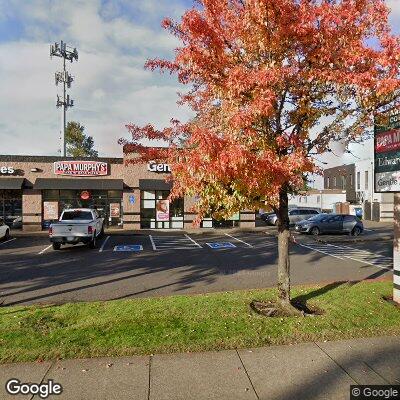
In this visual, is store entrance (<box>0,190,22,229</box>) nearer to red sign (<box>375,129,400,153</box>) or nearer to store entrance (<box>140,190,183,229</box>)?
store entrance (<box>140,190,183,229</box>)

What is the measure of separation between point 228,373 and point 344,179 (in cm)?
4854

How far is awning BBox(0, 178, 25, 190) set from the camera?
2367 centimetres

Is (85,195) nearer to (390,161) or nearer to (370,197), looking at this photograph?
(390,161)

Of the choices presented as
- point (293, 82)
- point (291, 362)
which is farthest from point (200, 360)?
point (293, 82)

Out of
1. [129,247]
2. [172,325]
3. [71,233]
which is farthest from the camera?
[129,247]

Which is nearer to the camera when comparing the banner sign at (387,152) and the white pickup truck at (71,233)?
the banner sign at (387,152)

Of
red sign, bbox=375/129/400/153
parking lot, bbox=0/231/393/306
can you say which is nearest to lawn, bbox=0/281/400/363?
parking lot, bbox=0/231/393/306

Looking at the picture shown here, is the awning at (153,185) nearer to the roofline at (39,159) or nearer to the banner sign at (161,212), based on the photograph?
the banner sign at (161,212)

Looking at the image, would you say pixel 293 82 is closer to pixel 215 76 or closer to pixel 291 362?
pixel 215 76

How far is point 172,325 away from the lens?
5.86 metres

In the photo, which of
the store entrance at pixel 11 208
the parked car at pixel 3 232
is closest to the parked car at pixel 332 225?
the parked car at pixel 3 232

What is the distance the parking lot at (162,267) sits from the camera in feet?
29.9

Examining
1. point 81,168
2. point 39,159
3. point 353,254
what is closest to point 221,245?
point 353,254

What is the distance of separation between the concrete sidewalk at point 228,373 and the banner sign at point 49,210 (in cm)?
2171
